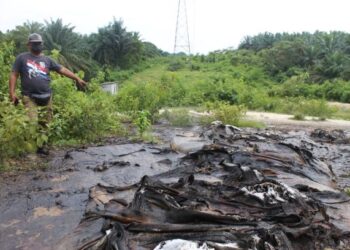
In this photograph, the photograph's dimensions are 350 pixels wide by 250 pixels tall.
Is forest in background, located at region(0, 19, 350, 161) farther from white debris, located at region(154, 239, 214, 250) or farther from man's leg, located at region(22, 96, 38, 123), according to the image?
white debris, located at region(154, 239, 214, 250)

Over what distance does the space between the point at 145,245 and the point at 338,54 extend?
114ft

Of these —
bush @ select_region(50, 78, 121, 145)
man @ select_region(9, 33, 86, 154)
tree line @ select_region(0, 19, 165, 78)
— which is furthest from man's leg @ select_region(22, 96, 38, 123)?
tree line @ select_region(0, 19, 165, 78)

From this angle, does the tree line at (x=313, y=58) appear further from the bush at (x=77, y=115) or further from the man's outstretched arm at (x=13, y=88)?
the man's outstretched arm at (x=13, y=88)

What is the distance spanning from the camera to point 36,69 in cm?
604

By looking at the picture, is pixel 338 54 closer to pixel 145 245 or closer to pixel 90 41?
pixel 90 41

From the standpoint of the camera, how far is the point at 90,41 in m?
41.8

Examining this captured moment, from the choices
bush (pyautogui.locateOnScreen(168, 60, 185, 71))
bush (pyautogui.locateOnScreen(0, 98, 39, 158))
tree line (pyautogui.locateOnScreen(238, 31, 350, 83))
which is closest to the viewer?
bush (pyautogui.locateOnScreen(0, 98, 39, 158))

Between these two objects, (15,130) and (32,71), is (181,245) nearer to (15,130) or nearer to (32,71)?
(15,130)

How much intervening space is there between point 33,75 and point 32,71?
0.19ft

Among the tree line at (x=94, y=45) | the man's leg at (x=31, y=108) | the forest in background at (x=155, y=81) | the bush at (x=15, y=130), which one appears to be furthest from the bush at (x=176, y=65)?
the bush at (x=15, y=130)

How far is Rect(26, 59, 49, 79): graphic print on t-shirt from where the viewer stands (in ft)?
19.6

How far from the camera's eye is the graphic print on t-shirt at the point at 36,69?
5977 millimetres

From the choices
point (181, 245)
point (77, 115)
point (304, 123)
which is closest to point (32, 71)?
point (77, 115)

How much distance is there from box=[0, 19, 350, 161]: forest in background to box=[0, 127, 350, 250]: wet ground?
60 cm
